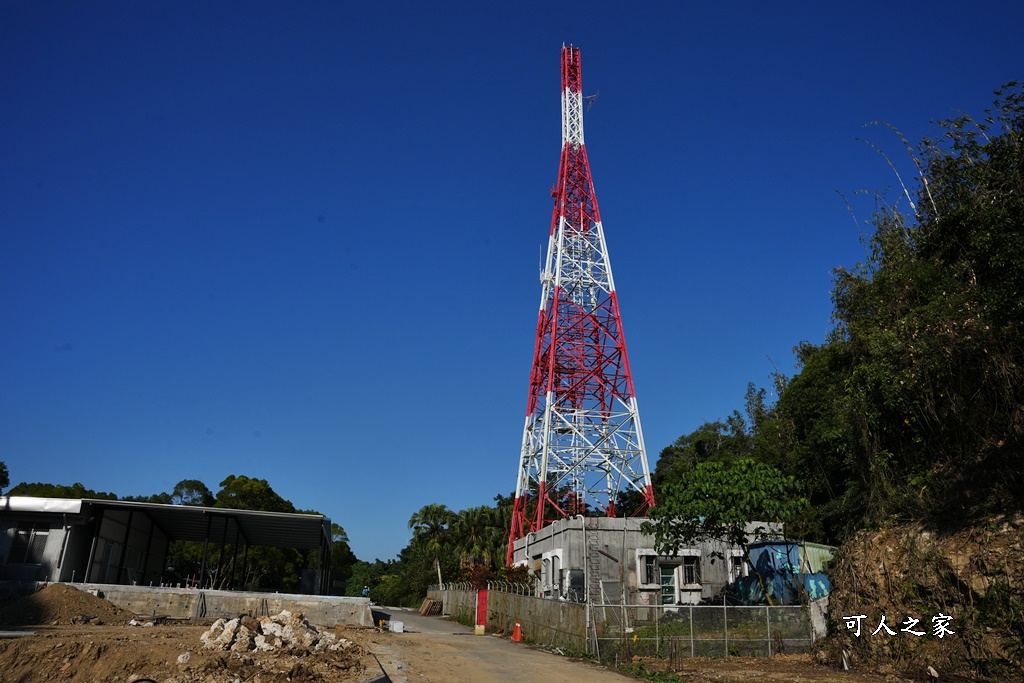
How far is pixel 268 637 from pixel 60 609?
980cm

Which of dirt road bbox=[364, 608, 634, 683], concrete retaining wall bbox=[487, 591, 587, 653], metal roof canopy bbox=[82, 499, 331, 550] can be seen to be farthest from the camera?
metal roof canopy bbox=[82, 499, 331, 550]

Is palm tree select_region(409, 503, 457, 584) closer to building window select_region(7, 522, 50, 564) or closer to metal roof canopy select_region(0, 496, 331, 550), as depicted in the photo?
metal roof canopy select_region(0, 496, 331, 550)

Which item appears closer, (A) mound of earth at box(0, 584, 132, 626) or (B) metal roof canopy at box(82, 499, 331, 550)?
(A) mound of earth at box(0, 584, 132, 626)

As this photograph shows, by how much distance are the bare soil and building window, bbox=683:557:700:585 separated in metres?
7.42

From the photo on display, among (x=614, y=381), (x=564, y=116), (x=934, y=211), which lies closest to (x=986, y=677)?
(x=934, y=211)

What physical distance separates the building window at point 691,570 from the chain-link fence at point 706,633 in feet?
26.2

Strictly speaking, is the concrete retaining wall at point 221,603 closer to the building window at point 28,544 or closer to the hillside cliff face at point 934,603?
the building window at point 28,544

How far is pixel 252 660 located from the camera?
13047mm

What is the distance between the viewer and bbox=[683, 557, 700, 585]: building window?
25.8 metres

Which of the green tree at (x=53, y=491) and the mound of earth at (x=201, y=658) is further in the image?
the green tree at (x=53, y=491)

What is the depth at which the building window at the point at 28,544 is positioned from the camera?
985 inches

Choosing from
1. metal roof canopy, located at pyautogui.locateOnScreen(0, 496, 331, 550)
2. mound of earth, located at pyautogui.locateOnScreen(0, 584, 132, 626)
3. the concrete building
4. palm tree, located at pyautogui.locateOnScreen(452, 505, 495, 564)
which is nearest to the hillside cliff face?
the concrete building

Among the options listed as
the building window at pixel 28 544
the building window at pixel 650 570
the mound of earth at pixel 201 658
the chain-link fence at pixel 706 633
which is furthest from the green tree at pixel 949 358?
the building window at pixel 28 544

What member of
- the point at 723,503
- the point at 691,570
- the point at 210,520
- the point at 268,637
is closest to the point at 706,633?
the point at 723,503
